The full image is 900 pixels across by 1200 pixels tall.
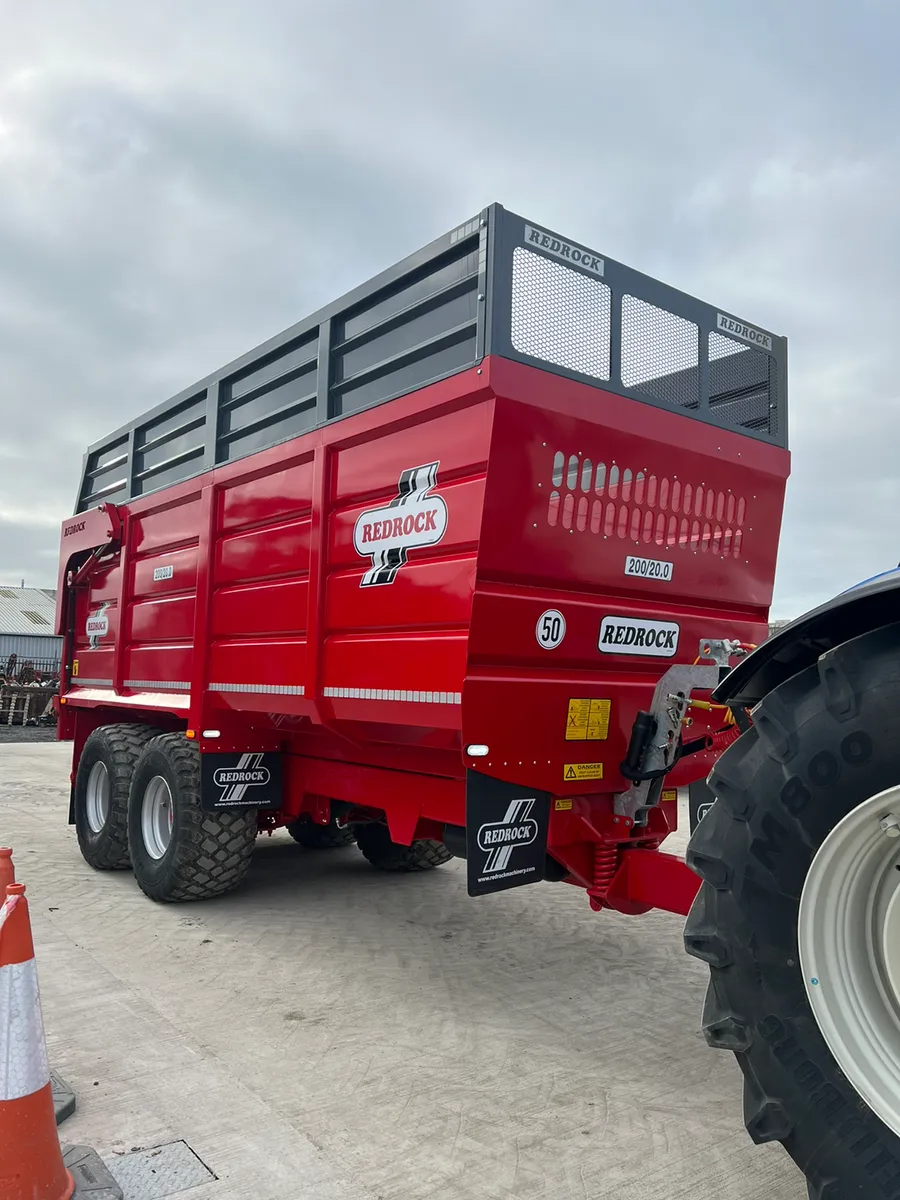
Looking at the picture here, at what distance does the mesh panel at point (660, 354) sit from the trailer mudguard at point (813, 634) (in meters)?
1.77

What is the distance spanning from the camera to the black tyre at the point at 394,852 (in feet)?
20.8

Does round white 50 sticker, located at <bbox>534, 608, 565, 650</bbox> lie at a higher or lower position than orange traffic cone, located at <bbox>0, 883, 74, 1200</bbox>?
higher

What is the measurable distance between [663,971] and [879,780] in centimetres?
296

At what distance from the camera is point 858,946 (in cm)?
201

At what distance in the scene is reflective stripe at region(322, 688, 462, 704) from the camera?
3377mm

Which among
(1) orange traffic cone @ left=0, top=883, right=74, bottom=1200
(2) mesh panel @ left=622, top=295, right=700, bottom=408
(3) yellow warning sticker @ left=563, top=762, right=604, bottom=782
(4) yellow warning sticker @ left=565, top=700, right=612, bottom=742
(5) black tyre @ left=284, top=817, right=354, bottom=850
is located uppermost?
(2) mesh panel @ left=622, top=295, right=700, bottom=408

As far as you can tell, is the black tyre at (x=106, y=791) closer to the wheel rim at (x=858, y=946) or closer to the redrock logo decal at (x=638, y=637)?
the redrock logo decal at (x=638, y=637)

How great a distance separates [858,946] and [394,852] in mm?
4636

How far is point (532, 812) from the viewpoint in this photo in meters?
3.60

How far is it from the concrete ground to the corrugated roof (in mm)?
35688

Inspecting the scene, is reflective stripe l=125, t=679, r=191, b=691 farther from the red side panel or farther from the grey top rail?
the red side panel

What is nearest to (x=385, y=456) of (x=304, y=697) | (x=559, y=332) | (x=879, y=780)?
(x=559, y=332)

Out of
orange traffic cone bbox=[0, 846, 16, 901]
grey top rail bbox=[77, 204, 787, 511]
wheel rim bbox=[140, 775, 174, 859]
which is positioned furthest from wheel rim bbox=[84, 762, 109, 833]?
orange traffic cone bbox=[0, 846, 16, 901]

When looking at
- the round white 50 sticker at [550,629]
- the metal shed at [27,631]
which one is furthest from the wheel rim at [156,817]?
the metal shed at [27,631]
